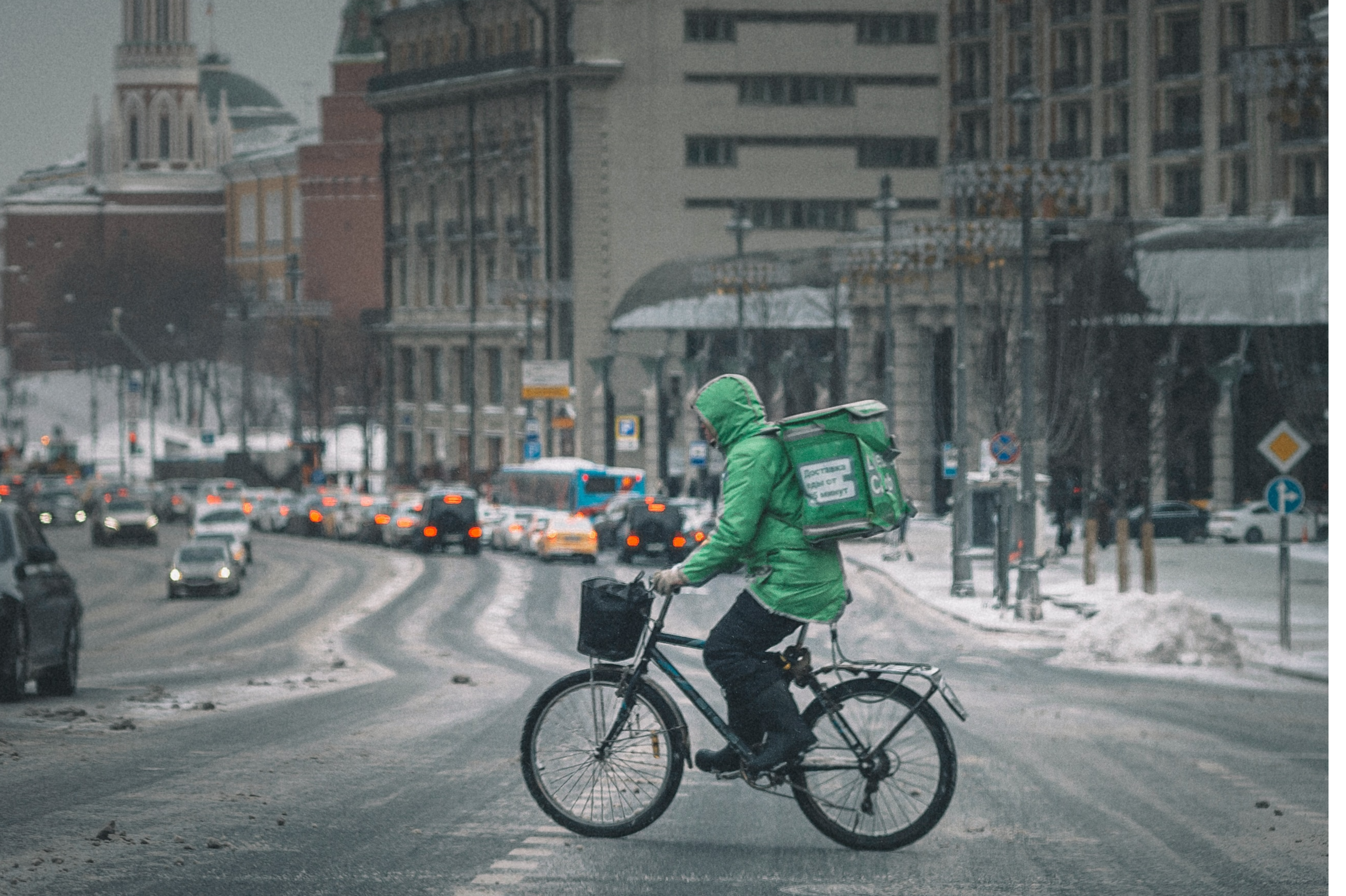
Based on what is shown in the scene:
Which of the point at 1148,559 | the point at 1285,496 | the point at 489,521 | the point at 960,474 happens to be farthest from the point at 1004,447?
the point at 489,521

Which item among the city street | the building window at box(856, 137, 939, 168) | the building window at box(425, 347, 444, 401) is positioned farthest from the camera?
the building window at box(425, 347, 444, 401)

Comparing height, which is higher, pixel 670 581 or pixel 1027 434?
pixel 1027 434

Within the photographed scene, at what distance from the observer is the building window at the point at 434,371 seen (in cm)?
11131

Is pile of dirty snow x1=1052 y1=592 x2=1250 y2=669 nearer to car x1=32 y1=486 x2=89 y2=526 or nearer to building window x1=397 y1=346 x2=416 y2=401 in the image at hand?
car x1=32 y1=486 x2=89 y2=526

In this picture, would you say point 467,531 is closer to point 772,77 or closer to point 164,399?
point 772,77

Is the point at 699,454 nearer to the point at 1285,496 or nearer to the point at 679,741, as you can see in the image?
the point at 1285,496

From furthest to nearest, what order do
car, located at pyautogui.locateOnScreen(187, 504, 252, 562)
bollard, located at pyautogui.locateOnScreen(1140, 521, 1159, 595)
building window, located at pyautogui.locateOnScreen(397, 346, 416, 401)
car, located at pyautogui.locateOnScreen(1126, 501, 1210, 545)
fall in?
building window, located at pyautogui.locateOnScreen(397, 346, 416, 401)
car, located at pyautogui.locateOnScreen(187, 504, 252, 562)
car, located at pyautogui.locateOnScreen(1126, 501, 1210, 545)
bollard, located at pyautogui.locateOnScreen(1140, 521, 1159, 595)

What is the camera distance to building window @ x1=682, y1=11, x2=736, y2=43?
98375 millimetres

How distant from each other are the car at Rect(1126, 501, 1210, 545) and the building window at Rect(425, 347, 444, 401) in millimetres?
55723

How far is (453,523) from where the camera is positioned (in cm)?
6378

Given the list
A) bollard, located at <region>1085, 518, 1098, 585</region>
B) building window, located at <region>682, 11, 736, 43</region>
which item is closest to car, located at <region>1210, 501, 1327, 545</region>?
bollard, located at <region>1085, 518, 1098, 585</region>

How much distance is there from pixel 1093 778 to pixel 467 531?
51.6 m

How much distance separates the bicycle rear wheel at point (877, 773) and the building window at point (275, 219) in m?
153

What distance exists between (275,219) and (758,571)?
15656 centimetres
